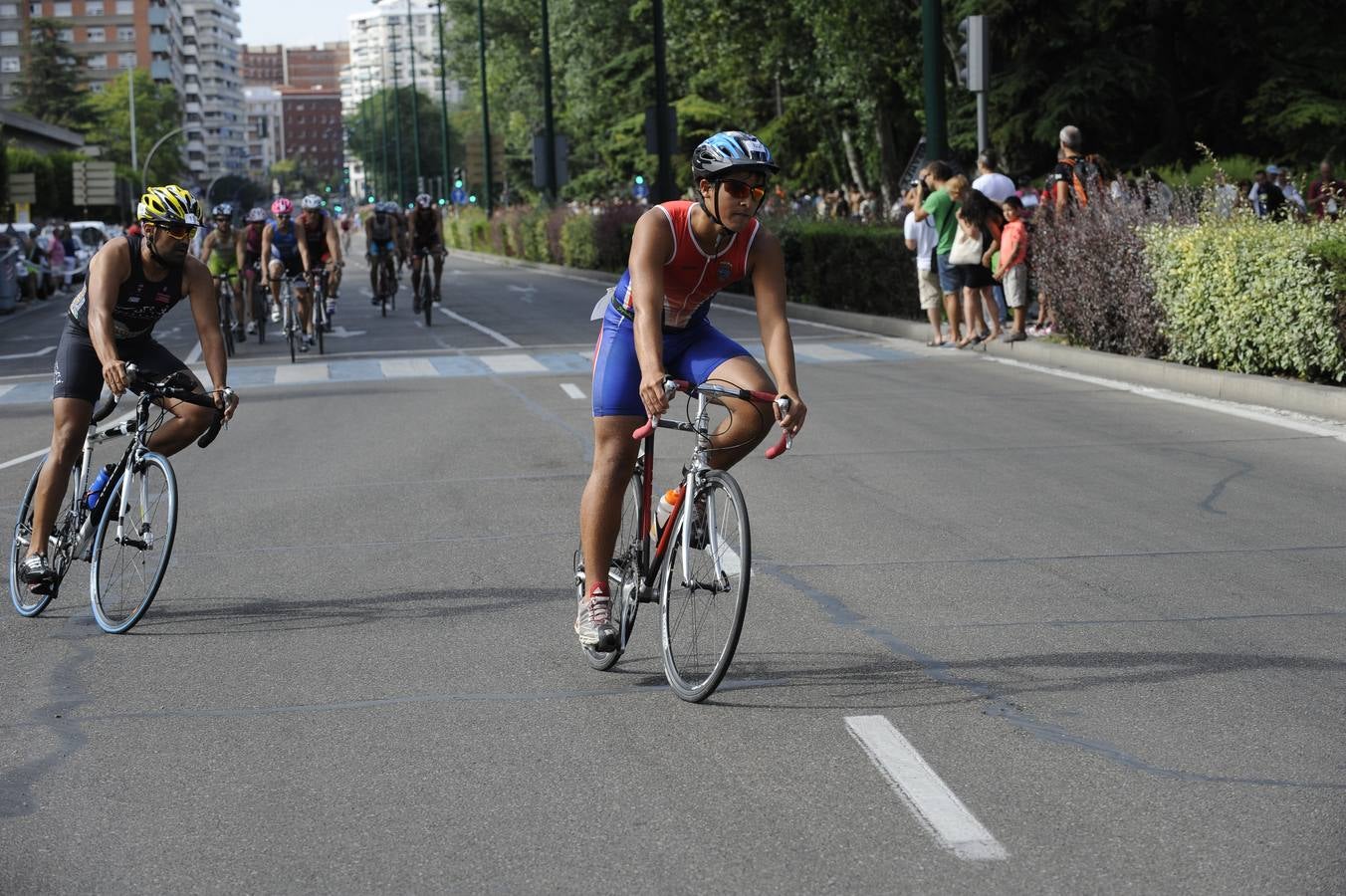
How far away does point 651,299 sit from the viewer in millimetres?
5695

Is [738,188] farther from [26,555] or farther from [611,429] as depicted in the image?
[26,555]

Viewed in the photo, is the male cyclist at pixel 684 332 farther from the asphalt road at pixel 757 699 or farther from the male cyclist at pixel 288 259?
the male cyclist at pixel 288 259

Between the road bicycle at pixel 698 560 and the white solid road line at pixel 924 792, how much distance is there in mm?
479

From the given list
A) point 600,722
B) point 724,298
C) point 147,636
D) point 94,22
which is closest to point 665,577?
point 600,722

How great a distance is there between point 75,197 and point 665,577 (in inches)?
2353

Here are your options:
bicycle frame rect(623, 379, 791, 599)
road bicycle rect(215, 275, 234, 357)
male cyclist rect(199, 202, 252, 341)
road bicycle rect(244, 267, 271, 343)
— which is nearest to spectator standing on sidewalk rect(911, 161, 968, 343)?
male cyclist rect(199, 202, 252, 341)

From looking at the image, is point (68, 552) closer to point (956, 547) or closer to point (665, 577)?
point (665, 577)

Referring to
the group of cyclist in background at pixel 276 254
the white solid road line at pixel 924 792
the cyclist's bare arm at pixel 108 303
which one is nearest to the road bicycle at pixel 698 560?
the white solid road line at pixel 924 792

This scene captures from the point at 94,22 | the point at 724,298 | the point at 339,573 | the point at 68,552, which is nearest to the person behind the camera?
the point at 68,552

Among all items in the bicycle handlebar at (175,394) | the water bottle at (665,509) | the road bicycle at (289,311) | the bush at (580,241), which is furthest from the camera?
the bush at (580,241)

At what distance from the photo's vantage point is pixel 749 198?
5734mm

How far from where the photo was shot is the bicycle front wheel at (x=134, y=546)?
731cm

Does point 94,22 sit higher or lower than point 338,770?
higher

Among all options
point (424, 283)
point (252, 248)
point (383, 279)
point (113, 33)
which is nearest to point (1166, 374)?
point (252, 248)
